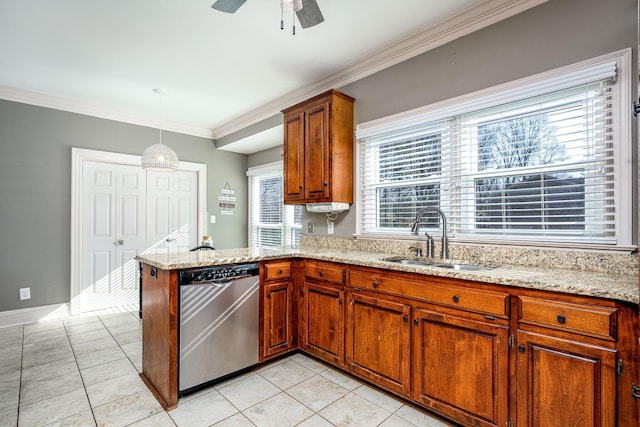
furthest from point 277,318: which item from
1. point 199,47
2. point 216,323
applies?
point 199,47

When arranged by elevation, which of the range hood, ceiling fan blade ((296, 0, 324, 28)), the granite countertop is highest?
ceiling fan blade ((296, 0, 324, 28))

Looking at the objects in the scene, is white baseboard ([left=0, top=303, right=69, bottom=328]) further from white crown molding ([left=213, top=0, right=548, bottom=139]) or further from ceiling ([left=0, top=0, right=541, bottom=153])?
white crown molding ([left=213, top=0, right=548, bottom=139])

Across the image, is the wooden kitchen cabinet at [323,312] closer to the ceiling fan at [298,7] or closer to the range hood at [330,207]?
the range hood at [330,207]

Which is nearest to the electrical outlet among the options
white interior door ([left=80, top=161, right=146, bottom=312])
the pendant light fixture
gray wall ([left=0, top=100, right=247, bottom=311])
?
the pendant light fixture

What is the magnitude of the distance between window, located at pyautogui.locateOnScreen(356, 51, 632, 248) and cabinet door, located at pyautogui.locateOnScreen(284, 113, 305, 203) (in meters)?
0.72

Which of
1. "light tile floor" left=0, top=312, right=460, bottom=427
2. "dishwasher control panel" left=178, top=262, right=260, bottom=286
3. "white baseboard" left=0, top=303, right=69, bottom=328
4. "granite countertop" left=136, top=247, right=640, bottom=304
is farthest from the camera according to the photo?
"white baseboard" left=0, top=303, right=69, bottom=328

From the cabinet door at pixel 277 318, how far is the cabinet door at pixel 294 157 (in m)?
0.95

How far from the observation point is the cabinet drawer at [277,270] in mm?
2507

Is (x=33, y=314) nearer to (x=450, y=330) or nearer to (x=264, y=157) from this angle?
(x=264, y=157)

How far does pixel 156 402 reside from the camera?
2072 millimetres

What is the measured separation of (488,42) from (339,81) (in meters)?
1.40

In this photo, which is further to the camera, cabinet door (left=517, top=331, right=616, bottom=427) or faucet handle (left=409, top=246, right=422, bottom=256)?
faucet handle (left=409, top=246, right=422, bottom=256)

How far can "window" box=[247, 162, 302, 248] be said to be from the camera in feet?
15.9

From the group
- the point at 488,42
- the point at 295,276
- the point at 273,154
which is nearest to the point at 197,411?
the point at 295,276
